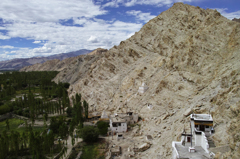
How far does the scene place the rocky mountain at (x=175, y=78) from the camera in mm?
17594

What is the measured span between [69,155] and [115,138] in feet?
22.7

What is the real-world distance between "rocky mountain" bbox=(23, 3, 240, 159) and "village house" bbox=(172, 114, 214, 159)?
708mm

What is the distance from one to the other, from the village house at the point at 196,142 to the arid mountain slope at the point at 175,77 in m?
0.82

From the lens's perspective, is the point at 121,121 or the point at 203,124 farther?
the point at 121,121

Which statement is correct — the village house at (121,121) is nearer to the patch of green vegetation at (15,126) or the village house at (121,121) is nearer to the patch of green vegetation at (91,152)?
the patch of green vegetation at (91,152)

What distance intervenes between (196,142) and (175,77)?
17.2 m

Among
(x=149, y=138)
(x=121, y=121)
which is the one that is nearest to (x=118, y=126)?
(x=121, y=121)

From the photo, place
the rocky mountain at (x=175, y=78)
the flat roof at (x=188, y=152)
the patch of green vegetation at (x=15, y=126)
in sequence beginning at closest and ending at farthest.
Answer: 1. the flat roof at (x=188, y=152)
2. the rocky mountain at (x=175, y=78)
3. the patch of green vegetation at (x=15, y=126)

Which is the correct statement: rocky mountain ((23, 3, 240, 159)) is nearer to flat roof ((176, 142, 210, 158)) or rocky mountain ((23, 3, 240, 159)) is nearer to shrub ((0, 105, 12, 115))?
flat roof ((176, 142, 210, 158))

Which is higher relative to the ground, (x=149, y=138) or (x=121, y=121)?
(x=121, y=121)

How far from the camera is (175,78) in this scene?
2986 centimetres

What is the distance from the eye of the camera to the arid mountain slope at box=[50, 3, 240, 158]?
1806 cm

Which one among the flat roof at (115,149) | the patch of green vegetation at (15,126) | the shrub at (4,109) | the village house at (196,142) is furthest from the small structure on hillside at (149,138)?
the shrub at (4,109)

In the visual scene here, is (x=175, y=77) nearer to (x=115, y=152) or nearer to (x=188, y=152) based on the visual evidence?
(x=115, y=152)
